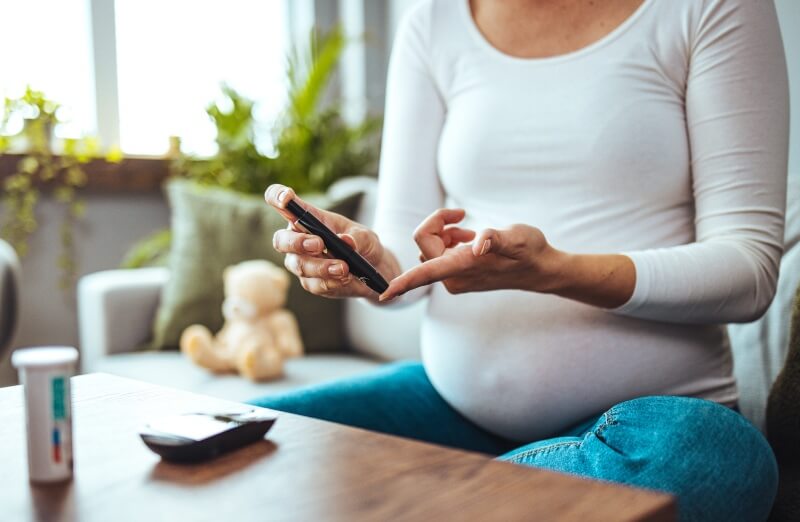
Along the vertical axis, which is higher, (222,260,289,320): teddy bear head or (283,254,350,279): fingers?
(283,254,350,279): fingers

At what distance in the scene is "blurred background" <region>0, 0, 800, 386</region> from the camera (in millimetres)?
2287

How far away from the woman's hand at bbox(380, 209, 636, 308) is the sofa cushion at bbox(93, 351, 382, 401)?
79 centimetres

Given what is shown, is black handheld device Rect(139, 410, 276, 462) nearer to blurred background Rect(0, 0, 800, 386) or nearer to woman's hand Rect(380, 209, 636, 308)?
woman's hand Rect(380, 209, 636, 308)

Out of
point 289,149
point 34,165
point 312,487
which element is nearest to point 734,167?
point 312,487

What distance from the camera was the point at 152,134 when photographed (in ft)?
8.54

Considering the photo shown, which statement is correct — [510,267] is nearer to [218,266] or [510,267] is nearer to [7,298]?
[7,298]

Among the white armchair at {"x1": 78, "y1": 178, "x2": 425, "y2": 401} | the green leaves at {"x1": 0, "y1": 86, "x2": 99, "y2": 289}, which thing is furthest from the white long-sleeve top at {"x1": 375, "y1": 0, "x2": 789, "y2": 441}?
the green leaves at {"x1": 0, "y1": 86, "x2": 99, "y2": 289}

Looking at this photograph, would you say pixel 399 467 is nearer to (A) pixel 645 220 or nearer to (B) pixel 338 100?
(A) pixel 645 220

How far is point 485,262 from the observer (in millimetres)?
769

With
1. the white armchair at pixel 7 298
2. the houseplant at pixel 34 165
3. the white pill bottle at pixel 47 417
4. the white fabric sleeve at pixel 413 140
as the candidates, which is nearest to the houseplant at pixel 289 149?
the houseplant at pixel 34 165

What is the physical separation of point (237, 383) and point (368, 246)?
833 mm

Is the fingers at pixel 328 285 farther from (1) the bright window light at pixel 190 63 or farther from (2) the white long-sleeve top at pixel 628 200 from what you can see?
(1) the bright window light at pixel 190 63

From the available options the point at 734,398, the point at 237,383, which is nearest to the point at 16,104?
the point at 237,383

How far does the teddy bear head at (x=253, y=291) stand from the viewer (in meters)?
1.73
